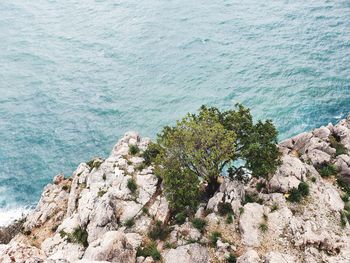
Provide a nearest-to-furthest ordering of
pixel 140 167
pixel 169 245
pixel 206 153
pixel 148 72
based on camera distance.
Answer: pixel 169 245 < pixel 206 153 < pixel 140 167 < pixel 148 72

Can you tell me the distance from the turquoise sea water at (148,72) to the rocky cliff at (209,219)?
36.5 m

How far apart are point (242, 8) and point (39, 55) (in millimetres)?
90694

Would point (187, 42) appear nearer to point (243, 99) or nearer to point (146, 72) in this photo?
point (146, 72)

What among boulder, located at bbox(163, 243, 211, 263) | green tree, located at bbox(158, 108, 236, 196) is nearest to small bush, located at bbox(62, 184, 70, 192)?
green tree, located at bbox(158, 108, 236, 196)

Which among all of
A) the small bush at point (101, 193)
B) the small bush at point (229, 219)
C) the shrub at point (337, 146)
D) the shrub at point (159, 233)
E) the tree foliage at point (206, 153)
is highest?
the tree foliage at point (206, 153)

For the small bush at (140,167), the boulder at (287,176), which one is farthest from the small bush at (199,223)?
the small bush at (140,167)

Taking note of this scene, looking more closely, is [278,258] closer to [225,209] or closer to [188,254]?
[225,209]

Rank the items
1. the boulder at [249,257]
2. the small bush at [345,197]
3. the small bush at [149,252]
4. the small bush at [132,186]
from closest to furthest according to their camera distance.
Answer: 1. the boulder at [249,257]
2. the small bush at [149,252]
3. the small bush at [345,197]
4. the small bush at [132,186]

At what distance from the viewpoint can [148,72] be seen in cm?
12638

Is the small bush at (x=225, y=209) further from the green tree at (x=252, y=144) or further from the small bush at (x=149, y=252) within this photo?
the small bush at (x=149, y=252)

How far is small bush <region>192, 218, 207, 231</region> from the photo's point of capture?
1702 inches

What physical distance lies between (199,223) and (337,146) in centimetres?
2727

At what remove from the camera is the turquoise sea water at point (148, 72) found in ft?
325

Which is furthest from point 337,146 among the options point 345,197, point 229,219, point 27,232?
point 27,232
